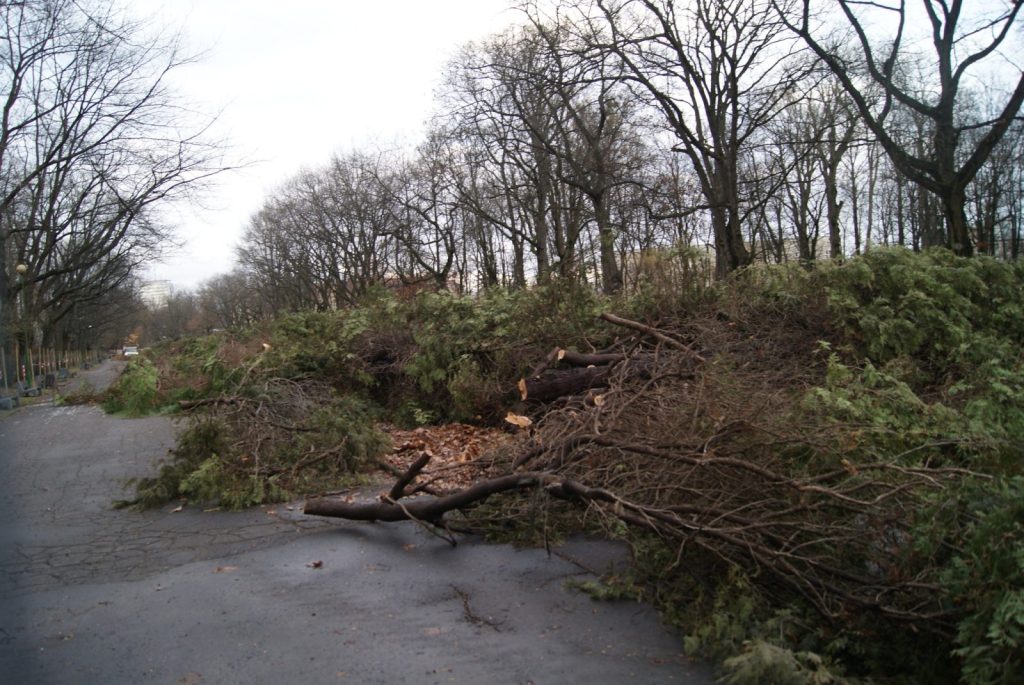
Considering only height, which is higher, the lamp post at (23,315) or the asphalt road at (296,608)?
the lamp post at (23,315)

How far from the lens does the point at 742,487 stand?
5051 mm

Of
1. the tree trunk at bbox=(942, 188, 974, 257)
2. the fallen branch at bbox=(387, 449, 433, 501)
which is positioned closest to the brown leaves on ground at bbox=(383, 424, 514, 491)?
the fallen branch at bbox=(387, 449, 433, 501)

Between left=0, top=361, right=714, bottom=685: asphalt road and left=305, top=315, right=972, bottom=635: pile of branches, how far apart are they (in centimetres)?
53

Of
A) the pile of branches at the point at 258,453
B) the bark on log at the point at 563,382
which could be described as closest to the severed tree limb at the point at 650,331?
the bark on log at the point at 563,382

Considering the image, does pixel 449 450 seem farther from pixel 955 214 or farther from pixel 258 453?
pixel 955 214

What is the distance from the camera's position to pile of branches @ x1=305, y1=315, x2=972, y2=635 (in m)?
4.27

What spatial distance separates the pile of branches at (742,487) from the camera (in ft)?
14.0

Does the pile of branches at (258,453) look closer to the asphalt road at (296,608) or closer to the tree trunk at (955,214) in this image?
the asphalt road at (296,608)

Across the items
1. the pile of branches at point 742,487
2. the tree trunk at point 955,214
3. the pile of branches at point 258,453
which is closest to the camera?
the pile of branches at point 742,487

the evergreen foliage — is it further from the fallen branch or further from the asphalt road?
the fallen branch

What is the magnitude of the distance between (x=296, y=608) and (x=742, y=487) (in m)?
3.00

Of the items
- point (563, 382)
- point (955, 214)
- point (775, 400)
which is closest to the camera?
point (775, 400)

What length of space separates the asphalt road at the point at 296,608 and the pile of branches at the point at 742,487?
533 millimetres

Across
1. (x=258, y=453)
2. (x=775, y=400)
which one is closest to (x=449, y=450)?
(x=258, y=453)
